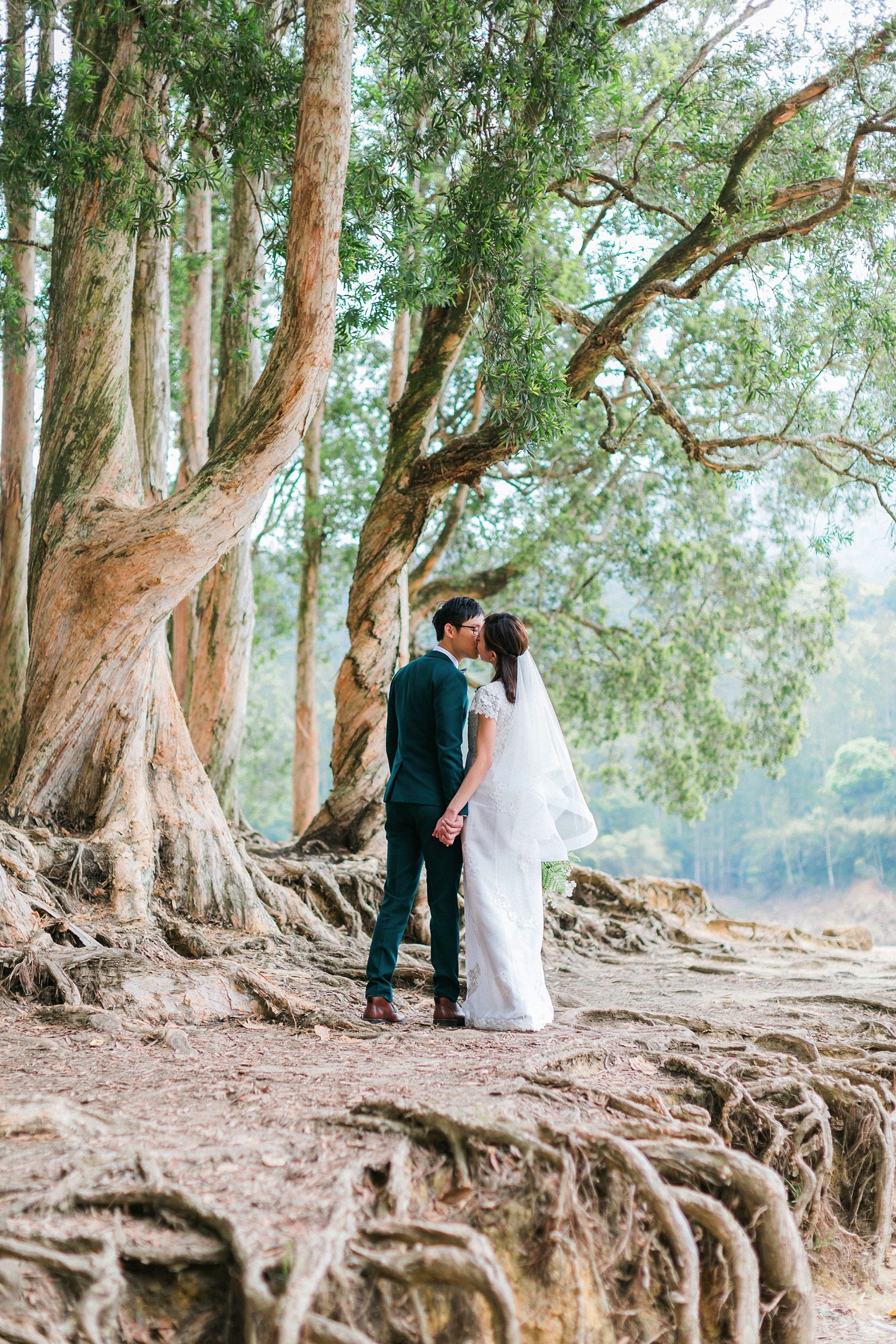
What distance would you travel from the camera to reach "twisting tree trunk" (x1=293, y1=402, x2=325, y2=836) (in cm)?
1433

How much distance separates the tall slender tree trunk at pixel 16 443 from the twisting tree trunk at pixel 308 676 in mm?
4287

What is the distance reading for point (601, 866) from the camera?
40375 mm

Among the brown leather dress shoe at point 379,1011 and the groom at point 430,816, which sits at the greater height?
the groom at point 430,816

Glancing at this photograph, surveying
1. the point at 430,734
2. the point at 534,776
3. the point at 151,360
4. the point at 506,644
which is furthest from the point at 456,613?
the point at 151,360

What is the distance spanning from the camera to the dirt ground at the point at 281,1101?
2205mm

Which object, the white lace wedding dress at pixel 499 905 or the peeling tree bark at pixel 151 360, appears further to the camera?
the peeling tree bark at pixel 151 360

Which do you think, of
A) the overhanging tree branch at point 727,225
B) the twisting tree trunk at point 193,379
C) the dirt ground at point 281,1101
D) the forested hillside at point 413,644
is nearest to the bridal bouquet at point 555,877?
the forested hillside at point 413,644

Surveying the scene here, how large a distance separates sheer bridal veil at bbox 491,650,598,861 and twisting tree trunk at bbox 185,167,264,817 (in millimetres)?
5444

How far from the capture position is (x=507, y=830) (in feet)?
15.4

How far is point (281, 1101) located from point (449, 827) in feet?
5.30

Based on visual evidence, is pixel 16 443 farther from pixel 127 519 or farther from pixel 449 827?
pixel 449 827

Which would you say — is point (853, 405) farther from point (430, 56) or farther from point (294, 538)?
point (294, 538)

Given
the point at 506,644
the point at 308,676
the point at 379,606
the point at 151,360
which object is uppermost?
the point at 151,360

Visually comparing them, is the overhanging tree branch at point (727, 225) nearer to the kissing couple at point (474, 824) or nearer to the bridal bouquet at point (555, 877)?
the bridal bouquet at point (555, 877)
